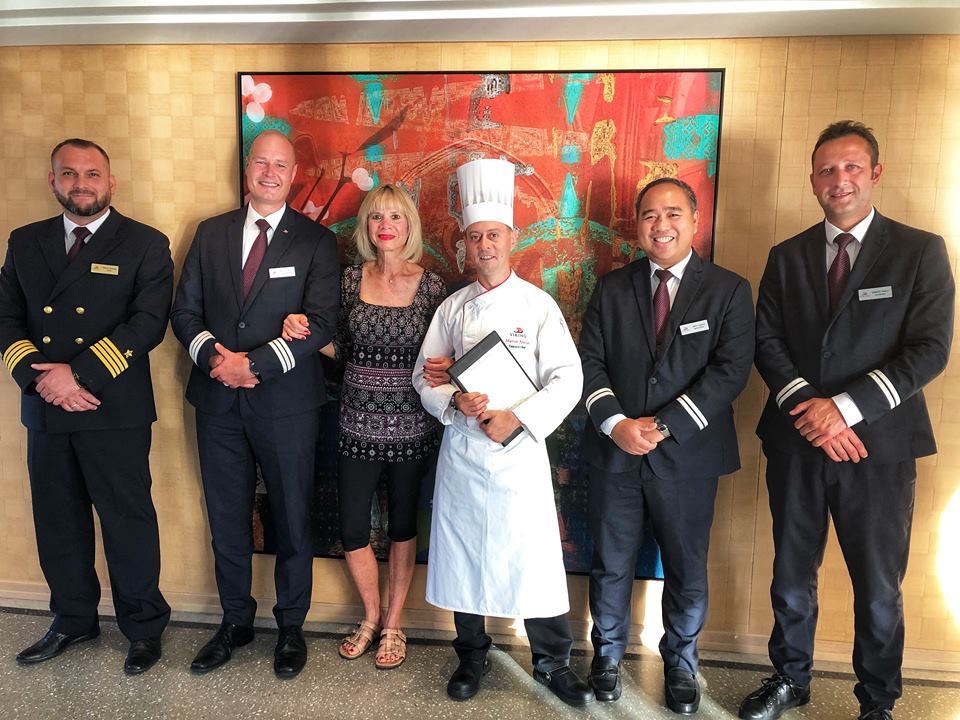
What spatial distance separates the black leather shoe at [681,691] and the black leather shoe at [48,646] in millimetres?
2352

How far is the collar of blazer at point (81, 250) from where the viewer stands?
8.74 ft

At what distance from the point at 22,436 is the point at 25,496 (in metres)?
0.29

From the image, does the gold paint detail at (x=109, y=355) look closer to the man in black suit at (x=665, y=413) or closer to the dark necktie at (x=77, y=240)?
the dark necktie at (x=77, y=240)

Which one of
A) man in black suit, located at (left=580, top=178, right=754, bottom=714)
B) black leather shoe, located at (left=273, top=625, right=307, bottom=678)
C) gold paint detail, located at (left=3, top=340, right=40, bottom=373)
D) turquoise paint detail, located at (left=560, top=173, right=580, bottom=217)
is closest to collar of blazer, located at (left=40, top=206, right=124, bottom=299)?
gold paint detail, located at (left=3, top=340, right=40, bottom=373)

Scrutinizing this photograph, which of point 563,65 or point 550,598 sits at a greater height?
point 563,65

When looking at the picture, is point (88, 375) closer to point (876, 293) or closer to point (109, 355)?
point (109, 355)

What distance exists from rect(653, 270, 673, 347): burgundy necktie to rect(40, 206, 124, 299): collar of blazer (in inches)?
79.8

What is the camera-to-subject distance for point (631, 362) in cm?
248

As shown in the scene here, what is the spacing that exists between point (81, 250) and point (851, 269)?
108 inches

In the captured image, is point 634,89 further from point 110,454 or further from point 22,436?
point 22,436

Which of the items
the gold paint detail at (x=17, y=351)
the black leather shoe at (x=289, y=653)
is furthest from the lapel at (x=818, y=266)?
the gold paint detail at (x=17, y=351)

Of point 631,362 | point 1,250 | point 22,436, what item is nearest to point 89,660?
point 22,436

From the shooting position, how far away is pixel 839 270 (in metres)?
2.38

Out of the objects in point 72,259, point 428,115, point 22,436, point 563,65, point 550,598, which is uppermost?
point 563,65
